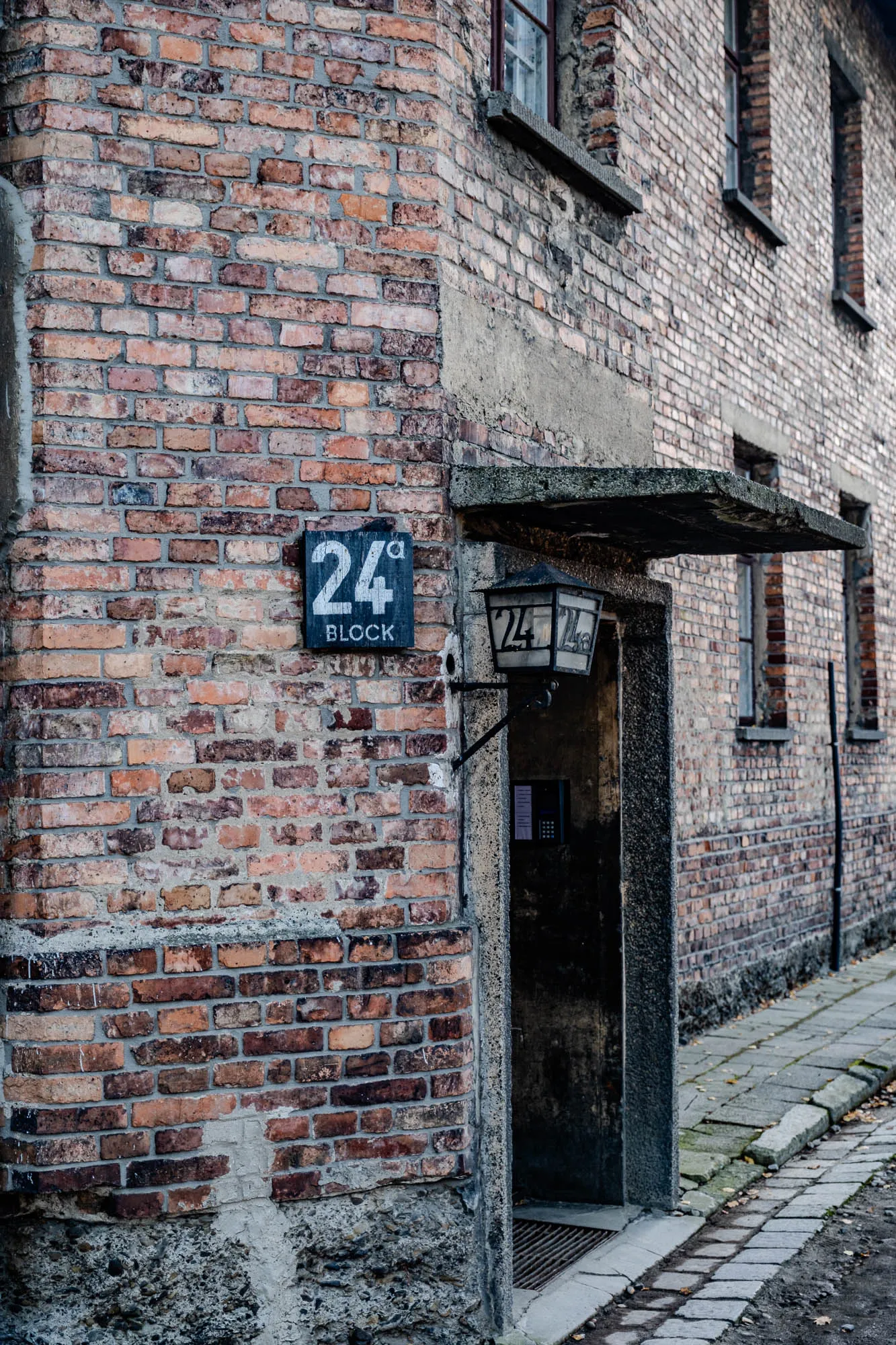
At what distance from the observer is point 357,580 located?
397 centimetres

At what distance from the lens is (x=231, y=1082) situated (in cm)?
378

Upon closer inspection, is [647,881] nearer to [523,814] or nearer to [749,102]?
[523,814]

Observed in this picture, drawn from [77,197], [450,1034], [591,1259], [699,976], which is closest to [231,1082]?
[450,1034]

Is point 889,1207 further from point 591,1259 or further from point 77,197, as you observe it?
point 77,197

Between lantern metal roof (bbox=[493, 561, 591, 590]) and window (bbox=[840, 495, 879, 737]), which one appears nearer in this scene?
lantern metal roof (bbox=[493, 561, 591, 590])

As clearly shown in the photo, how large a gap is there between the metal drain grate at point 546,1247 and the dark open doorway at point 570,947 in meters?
0.29

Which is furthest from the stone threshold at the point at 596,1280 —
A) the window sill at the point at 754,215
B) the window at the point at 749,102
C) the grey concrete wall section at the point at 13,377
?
the window at the point at 749,102

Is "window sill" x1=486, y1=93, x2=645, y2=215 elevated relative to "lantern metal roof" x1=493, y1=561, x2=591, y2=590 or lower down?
elevated

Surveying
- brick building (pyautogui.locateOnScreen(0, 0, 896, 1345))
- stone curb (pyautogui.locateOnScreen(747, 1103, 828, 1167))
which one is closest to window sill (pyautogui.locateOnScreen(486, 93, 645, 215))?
brick building (pyautogui.locateOnScreen(0, 0, 896, 1345))

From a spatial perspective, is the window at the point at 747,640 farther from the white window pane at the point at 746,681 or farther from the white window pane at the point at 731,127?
the white window pane at the point at 731,127

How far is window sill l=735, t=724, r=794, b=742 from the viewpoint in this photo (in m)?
8.62

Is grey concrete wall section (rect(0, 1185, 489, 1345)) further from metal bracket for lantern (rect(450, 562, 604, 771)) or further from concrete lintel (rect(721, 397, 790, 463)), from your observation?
concrete lintel (rect(721, 397, 790, 463))

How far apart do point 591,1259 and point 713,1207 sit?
75 cm

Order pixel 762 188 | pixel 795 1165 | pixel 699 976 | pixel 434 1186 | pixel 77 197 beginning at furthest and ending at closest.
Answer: pixel 762 188 → pixel 699 976 → pixel 795 1165 → pixel 434 1186 → pixel 77 197
